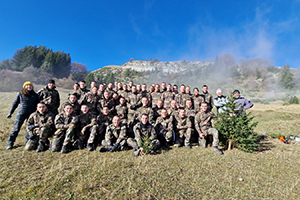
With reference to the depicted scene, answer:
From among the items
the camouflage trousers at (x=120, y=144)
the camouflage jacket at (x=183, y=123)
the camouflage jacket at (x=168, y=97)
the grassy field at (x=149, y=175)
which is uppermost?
the camouflage jacket at (x=168, y=97)

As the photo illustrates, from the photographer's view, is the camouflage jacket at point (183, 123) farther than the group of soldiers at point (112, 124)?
Yes

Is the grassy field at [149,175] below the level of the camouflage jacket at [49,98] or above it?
below

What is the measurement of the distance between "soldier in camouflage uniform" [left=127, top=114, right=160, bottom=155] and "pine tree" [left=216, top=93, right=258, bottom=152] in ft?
8.50

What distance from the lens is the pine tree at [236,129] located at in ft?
19.1

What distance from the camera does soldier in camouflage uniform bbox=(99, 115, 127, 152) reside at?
18.4ft

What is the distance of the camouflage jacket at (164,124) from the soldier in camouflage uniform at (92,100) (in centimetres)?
259

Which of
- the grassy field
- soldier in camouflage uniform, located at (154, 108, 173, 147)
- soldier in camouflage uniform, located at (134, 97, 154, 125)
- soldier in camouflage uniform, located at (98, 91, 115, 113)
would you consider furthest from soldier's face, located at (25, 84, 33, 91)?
soldier in camouflage uniform, located at (154, 108, 173, 147)

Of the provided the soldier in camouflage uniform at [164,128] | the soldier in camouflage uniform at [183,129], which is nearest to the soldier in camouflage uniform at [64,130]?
the soldier in camouflage uniform at [164,128]

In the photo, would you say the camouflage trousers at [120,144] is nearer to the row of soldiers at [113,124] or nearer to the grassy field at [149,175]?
the row of soldiers at [113,124]

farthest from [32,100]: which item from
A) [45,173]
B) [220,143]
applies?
[220,143]

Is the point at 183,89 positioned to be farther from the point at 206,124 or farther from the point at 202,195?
the point at 202,195

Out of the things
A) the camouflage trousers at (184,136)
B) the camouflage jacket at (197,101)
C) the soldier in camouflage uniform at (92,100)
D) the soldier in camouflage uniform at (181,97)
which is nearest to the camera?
the camouflage trousers at (184,136)

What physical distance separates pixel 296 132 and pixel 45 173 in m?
11.3

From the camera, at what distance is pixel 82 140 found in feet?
19.1
